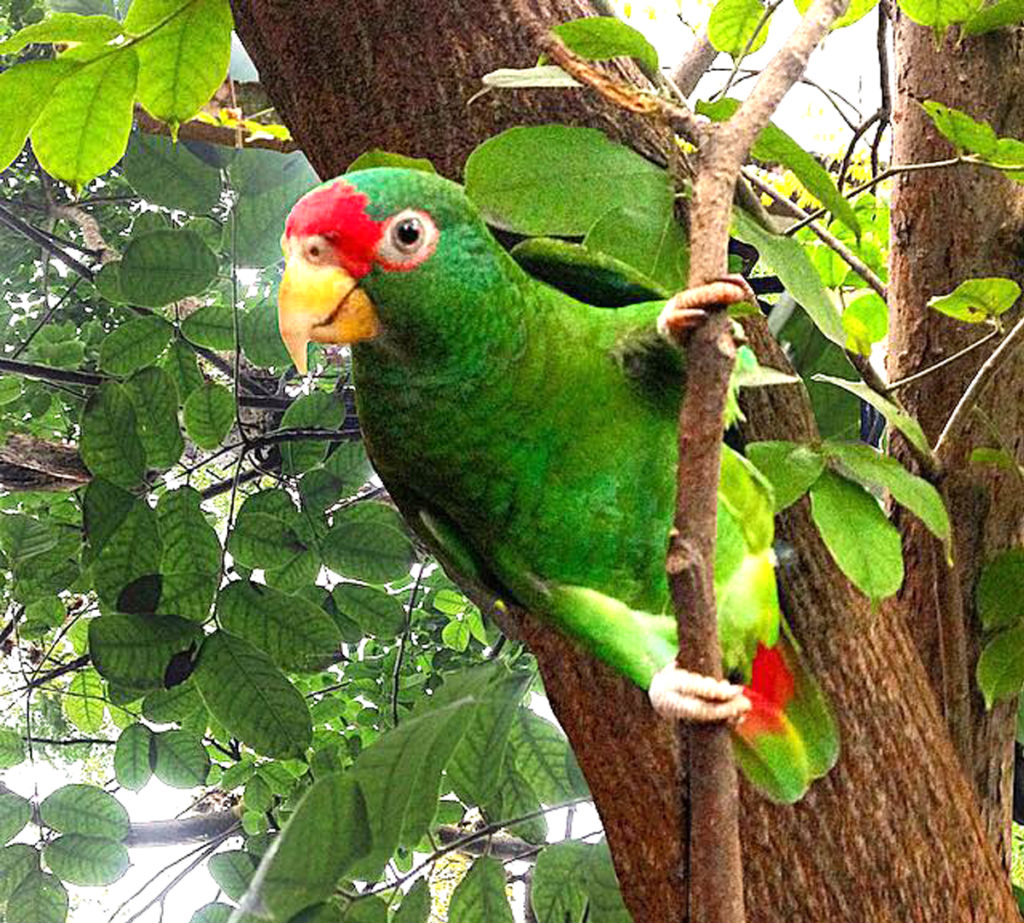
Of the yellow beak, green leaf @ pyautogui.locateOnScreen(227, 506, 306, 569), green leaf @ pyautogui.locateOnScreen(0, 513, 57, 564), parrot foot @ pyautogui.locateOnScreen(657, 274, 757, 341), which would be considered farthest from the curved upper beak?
green leaf @ pyautogui.locateOnScreen(0, 513, 57, 564)

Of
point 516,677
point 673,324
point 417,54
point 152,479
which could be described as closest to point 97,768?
point 152,479

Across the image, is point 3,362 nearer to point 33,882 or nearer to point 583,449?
point 33,882

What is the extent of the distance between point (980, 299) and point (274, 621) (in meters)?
0.46

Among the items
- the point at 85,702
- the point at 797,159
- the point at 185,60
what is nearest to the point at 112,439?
the point at 185,60

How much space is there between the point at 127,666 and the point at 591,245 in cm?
46

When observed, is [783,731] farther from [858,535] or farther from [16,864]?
[16,864]

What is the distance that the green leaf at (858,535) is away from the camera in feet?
1.55

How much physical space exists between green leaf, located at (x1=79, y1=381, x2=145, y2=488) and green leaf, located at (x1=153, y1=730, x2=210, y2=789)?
0.85 ft

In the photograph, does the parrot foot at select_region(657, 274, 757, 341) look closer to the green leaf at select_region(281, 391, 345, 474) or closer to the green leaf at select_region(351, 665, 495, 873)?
the green leaf at select_region(351, 665, 495, 873)

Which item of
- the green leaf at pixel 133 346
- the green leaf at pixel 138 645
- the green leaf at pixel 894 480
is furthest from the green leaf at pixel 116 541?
the green leaf at pixel 894 480

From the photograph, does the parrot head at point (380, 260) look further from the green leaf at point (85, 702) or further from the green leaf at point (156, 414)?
the green leaf at point (85, 702)

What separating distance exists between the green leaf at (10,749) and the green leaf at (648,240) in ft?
2.35

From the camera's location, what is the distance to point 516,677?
0.59 meters

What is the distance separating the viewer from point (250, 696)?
0.68 meters
